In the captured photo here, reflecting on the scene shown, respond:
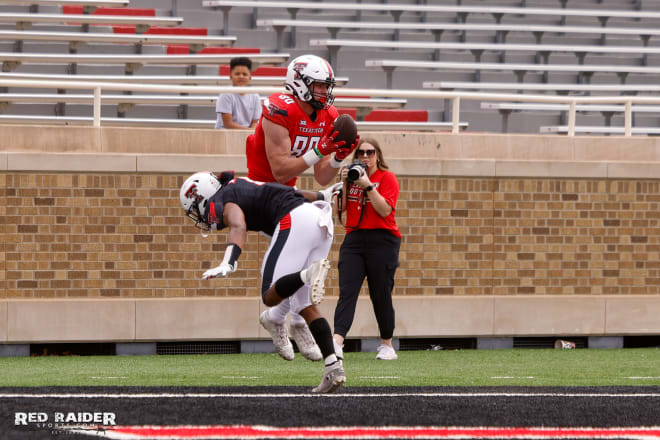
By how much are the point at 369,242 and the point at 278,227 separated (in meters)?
3.22

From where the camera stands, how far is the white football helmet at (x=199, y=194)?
6.82 metres

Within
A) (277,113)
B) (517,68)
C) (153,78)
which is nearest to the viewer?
(277,113)

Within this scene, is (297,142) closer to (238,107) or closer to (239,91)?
(239,91)

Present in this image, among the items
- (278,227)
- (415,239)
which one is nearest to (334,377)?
(278,227)

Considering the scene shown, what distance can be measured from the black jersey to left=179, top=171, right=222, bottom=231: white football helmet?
5cm

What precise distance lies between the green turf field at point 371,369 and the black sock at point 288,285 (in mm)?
1300

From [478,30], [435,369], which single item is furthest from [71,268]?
[478,30]

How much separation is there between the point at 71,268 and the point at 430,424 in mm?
6618

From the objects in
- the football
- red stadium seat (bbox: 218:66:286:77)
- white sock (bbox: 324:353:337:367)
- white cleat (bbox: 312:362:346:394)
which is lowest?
white cleat (bbox: 312:362:346:394)

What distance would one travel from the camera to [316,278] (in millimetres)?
6355

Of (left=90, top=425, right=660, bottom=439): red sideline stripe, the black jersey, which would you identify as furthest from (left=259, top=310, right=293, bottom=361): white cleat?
(left=90, top=425, right=660, bottom=439): red sideline stripe

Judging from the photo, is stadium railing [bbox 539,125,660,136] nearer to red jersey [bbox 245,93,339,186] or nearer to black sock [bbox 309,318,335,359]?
red jersey [bbox 245,93,339,186]

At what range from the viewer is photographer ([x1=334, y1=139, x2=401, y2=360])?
9.81 m

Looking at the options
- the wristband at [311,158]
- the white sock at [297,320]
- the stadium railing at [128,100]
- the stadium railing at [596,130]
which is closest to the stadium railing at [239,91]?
the stadium railing at [128,100]
